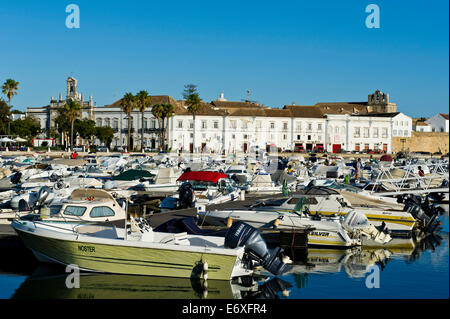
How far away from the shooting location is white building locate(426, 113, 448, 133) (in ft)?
439

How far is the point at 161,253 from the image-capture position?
1645cm

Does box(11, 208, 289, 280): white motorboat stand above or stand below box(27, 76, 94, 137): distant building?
below

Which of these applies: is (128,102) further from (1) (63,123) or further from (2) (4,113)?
(2) (4,113)

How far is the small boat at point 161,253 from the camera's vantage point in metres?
16.4

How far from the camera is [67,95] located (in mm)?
103312

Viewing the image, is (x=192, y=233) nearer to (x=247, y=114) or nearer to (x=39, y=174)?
(x=39, y=174)

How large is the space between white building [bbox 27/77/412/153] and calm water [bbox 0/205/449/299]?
71.6 m

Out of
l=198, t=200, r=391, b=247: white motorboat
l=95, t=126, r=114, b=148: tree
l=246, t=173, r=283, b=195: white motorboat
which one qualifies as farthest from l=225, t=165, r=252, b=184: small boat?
l=95, t=126, r=114, b=148: tree

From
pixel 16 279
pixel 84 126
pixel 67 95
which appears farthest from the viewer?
pixel 67 95

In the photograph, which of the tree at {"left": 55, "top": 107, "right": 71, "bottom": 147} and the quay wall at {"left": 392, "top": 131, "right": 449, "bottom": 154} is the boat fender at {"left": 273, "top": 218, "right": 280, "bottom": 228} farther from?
the quay wall at {"left": 392, "top": 131, "right": 449, "bottom": 154}

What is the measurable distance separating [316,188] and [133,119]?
74546 mm
